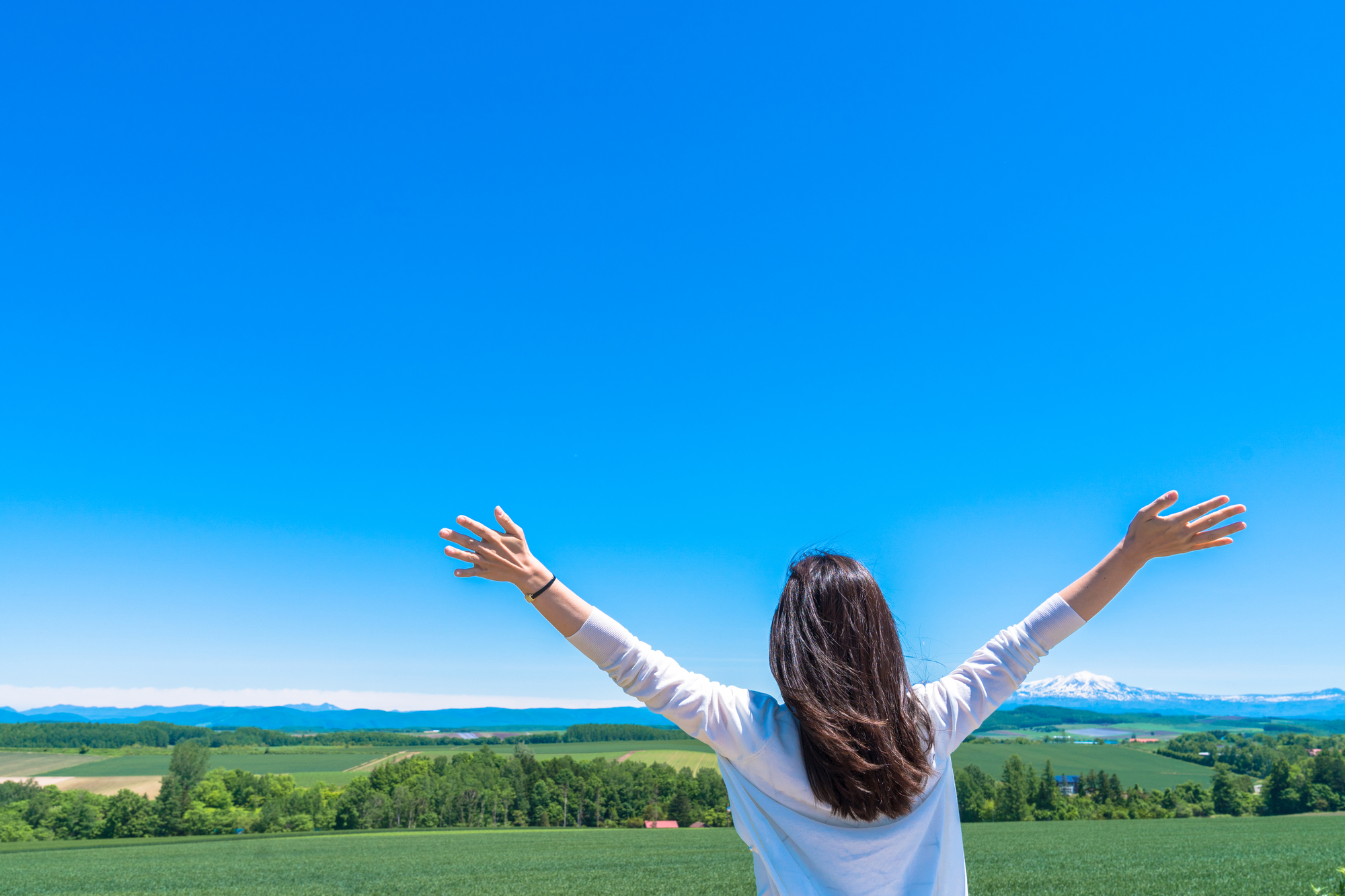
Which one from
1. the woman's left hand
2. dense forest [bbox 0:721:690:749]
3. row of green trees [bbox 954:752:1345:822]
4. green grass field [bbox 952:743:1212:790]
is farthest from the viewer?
dense forest [bbox 0:721:690:749]

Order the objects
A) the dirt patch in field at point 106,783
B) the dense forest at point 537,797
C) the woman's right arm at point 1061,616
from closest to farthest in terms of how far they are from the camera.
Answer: the woman's right arm at point 1061,616 < the dense forest at point 537,797 < the dirt patch in field at point 106,783

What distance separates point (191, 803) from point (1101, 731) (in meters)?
146

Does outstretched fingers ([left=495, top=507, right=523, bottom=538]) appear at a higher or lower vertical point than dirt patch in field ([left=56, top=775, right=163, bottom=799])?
higher

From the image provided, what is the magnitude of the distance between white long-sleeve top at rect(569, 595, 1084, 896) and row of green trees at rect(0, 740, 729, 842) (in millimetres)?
75301

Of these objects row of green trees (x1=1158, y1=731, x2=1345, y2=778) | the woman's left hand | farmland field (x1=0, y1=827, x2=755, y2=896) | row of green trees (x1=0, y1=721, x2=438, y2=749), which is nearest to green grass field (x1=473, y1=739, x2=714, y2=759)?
row of green trees (x1=0, y1=721, x2=438, y2=749)

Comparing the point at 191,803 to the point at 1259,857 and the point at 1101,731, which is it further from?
the point at 1101,731

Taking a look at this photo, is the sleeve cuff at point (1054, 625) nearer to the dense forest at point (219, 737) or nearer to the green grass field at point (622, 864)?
the green grass field at point (622, 864)

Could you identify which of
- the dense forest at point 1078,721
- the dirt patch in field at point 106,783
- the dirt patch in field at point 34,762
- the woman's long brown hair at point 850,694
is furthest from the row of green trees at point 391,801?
the dense forest at point 1078,721

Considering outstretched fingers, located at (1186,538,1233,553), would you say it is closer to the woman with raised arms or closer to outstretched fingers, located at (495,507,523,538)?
the woman with raised arms

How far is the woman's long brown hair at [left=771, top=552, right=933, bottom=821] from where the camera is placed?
1875 mm

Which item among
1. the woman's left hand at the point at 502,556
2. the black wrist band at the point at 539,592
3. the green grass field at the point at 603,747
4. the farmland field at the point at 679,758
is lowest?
the green grass field at the point at 603,747

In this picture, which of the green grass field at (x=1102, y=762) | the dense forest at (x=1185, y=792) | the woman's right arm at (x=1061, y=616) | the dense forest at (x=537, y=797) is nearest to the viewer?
the woman's right arm at (x=1061, y=616)

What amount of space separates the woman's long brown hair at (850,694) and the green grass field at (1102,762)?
88.2 m

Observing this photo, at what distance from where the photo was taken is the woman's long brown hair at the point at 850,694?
1875 mm
